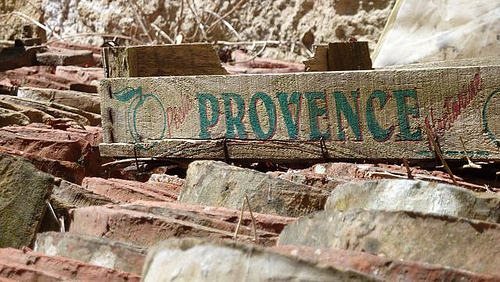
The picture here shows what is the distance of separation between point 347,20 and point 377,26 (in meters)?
0.32

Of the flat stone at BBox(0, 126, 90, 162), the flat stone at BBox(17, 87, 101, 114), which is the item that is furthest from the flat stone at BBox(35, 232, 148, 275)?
the flat stone at BBox(17, 87, 101, 114)

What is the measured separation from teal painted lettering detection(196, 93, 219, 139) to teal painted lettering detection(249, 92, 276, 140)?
17cm

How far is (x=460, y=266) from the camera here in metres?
2.78

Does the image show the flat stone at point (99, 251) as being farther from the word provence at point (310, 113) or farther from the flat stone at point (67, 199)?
the word provence at point (310, 113)

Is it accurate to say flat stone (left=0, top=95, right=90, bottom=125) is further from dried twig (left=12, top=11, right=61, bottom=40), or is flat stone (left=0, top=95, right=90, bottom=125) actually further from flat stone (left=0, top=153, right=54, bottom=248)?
dried twig (left=12, top=11, right=61, bottom=40)

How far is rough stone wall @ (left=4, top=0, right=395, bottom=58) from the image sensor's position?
1023 centimetres

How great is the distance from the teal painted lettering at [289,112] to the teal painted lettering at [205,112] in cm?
31

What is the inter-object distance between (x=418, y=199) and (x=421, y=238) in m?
0.34

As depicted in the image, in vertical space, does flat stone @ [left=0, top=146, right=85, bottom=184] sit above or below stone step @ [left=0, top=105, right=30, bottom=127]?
below

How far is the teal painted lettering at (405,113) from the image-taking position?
4.73 metres

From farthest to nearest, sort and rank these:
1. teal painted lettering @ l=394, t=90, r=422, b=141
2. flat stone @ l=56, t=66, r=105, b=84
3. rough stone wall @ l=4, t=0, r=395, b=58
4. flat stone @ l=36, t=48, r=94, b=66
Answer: rough stone wall @ l=4, t=0, r=395, b=58 < flat stone @ l=36, t=48, r=94, b=66 < flat stone @ l=56, t=66, r=105, b=84 < teal painted lettering @ l=394, t=90, r=422, b=141

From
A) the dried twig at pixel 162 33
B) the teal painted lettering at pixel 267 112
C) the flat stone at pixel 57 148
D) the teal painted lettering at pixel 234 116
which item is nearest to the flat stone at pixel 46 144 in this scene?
the flat stone at pixel 57 148

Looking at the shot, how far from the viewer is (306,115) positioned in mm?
4934

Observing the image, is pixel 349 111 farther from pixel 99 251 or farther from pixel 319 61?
pixel 99 251
